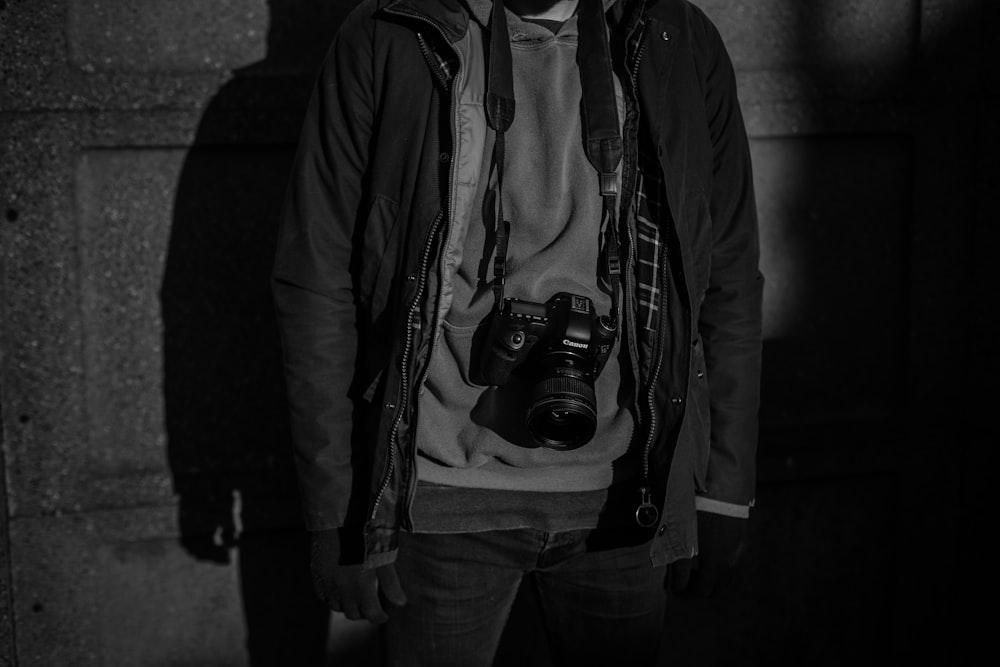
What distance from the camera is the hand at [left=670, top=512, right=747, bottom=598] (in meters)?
2.11

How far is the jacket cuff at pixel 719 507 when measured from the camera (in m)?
2.10

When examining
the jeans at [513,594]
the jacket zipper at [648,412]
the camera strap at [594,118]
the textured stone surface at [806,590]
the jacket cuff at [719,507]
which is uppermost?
the camera strap at [594,118]

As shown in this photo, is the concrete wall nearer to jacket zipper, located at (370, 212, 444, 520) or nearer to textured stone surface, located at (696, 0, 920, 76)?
textured stone surface, located at (696, 0, 920, 76)

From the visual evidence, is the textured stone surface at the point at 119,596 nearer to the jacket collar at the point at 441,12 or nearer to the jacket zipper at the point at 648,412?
the jacket zipper at the point at 648,412

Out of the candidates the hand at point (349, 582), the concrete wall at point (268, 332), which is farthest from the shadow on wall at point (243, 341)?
the hand at point (349, 582)

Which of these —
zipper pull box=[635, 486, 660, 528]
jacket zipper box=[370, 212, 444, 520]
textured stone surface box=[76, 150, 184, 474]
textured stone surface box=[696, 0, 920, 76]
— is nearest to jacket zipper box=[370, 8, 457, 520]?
jacket zipper box=[370, 212, 444, 520]

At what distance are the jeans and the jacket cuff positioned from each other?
173mm

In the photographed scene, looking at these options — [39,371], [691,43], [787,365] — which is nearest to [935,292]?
[787,365]

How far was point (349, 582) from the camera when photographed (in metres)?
1.94

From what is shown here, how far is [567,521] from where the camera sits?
194 centimetres

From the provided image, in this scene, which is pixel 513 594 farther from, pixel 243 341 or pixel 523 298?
pixel 243 341

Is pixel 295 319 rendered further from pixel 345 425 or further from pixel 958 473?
pixel 958 473

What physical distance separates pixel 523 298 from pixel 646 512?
50 cm

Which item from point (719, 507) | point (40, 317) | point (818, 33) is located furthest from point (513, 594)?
point (818, 33)
